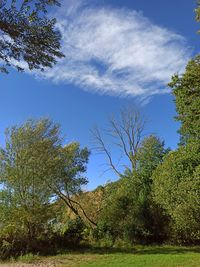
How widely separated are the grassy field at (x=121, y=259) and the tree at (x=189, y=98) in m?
5.72

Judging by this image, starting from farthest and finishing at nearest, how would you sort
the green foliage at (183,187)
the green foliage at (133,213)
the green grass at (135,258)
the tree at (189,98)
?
1. the green foliage at (133,213)
2. the green foliage at (183,187)
3. the tree at (189,98)
4. the green grass at (135,258)

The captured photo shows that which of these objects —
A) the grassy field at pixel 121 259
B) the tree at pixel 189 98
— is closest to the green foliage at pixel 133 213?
the grassy field at pixel 121 259

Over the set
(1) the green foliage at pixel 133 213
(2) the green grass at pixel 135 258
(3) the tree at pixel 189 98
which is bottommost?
(2) the green grass at pixel 135 258

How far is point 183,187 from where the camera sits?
657 inches

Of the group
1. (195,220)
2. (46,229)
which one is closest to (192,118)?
(195,220)

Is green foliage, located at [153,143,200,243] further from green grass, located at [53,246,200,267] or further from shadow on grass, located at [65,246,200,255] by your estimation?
green grass, located at [53,246,200,267]

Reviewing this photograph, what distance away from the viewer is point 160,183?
1844 centimetres

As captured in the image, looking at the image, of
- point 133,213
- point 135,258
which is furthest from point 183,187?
point 133,213

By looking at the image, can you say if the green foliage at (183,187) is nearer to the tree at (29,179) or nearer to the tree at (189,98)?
the tree at (189,98)

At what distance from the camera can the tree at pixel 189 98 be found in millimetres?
15367

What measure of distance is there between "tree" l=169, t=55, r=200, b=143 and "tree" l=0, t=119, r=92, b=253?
7.42 m

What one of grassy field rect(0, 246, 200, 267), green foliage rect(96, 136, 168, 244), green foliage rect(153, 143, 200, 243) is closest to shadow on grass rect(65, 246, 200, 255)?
grassy field rect(0, 246, 200, 267)

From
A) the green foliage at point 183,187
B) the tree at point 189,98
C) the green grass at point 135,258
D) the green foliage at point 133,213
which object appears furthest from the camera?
the green foliage at point 133,213

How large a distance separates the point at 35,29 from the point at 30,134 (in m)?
13.0
